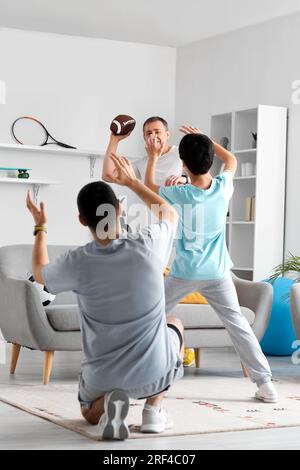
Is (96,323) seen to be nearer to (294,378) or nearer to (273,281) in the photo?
(294,378)

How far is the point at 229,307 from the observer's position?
4.51 m

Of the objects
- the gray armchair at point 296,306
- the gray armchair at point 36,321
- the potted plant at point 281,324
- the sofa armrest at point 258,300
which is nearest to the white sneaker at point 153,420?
the gray armchair at point 36,321

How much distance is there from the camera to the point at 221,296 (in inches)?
176

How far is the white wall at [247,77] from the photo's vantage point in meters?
7.66

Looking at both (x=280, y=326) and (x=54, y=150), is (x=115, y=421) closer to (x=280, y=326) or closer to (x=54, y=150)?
(x=280, y=326)

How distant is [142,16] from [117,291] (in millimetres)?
4885

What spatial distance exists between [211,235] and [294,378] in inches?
63.6

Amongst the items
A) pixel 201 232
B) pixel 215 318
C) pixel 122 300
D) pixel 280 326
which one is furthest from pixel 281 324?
pixel 122 300

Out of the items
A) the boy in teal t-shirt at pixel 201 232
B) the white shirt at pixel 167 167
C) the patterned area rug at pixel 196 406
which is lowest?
the patterned area rug at pixel 196 406

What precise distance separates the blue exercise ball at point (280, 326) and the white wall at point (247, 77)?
2.83 ft

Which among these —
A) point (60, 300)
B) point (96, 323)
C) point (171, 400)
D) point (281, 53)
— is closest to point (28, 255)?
point (60, 300)

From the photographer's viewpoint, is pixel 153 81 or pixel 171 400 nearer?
pixel 171 400

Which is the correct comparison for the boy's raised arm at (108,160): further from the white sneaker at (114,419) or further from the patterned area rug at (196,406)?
the white sneaker at (114,419)

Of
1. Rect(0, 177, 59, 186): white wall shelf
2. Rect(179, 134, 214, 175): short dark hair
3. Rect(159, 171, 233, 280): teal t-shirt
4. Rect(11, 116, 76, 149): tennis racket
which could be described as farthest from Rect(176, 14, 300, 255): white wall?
Rect(179, 134, 214, 175): short dark hair
